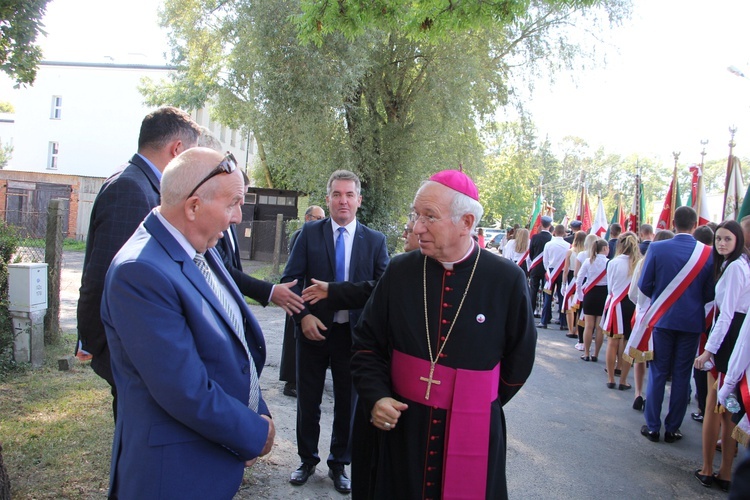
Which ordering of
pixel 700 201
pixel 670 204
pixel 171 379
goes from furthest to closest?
1. pixel 670 204
2. pixel 700 201
3. pixel 171 379

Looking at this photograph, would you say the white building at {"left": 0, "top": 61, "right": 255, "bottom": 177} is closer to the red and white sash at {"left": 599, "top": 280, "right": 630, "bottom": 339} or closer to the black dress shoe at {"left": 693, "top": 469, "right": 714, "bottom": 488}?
the red and white sash at {"left": 599, "top": 280, "right": 630, "bottom": 339}

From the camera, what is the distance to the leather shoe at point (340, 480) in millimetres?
4012

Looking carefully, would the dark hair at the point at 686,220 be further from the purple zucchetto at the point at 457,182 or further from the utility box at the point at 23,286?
the utility box at the point at 23,286

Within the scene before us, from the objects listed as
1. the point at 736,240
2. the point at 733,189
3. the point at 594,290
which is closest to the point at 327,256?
the point at 736,240

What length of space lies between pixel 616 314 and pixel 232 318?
22.2 ft

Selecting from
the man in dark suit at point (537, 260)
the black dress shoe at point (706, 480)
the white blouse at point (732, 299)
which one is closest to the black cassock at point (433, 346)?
the white blouse at point (732, 299)

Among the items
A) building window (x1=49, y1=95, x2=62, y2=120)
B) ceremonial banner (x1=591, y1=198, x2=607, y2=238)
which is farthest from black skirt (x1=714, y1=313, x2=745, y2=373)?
building window (x1=49, y1=95, x2=62, y2=120)

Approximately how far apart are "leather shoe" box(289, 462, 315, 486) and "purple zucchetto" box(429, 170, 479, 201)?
102 inches

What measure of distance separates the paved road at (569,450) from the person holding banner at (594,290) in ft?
3.93

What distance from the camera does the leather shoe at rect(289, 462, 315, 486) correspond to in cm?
409

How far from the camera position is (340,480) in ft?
13.3

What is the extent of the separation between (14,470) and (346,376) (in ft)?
7.83

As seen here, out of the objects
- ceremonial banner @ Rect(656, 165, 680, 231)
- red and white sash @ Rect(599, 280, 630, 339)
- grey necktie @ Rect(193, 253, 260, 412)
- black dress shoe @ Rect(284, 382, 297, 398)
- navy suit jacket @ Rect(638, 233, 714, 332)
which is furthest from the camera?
ceremonial banner @ Rect(656, 165, 680, 231)

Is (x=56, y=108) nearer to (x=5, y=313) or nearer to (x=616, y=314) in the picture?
(x=5, y=313)
